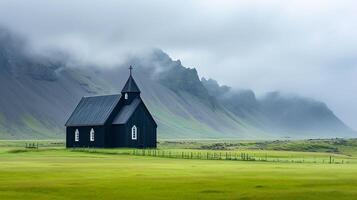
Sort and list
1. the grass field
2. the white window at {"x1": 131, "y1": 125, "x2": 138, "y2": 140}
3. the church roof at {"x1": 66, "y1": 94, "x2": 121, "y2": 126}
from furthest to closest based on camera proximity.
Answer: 1. the church roof at {"x1": 66, "y1": 94, "x2": 121, "y2": 126}
2. the white window at {"x1": 131, "y1": 125, "x2": 138, "y2": 140}
3. the grass field

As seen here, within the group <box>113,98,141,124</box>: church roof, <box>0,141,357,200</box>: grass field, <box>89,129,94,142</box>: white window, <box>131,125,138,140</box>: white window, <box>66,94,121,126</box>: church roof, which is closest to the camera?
<box>0,141,357,200</box>: grass field

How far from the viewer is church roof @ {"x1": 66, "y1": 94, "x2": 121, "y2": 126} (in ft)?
453

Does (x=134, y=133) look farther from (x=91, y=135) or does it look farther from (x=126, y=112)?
(x=91, y=135)

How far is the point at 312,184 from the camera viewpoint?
162ft

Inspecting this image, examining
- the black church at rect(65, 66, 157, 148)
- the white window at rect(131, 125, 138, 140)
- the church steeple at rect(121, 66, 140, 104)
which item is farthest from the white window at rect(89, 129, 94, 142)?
the church steeple at rect(121, 66, 140, 104)

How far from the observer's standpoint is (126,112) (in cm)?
13638

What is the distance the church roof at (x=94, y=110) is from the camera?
453 ft

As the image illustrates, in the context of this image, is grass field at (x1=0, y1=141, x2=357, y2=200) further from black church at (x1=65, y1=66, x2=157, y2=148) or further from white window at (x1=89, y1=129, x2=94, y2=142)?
white window at (x1=89, y1=129, x2=94, y2=142)

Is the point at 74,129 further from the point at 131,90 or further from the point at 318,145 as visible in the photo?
the point at 318,145

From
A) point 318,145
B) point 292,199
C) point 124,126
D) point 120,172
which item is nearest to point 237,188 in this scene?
point 292,199

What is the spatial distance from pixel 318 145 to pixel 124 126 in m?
56.7

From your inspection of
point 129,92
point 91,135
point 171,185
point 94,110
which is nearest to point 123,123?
point 129,92

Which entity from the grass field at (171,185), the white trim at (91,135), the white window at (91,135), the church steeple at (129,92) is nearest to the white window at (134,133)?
the church steeple at (129,92)

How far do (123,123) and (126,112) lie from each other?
9.42 feet
